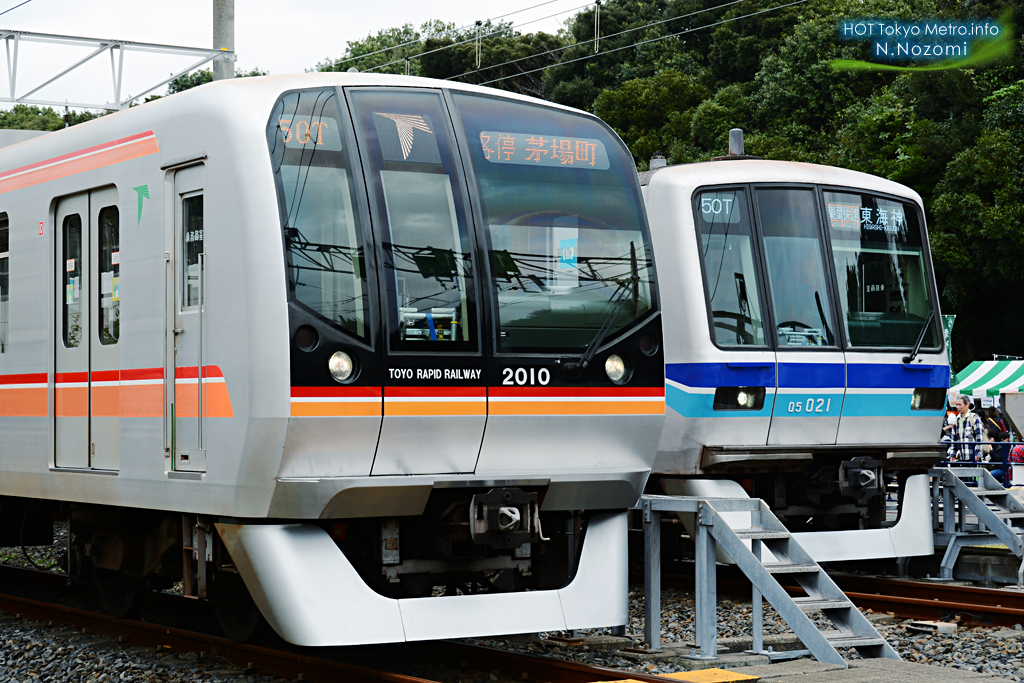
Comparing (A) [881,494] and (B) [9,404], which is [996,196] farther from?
(B) [9,404]

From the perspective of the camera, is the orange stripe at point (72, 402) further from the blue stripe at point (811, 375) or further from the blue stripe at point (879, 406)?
the blue stripe at point (879, 406)

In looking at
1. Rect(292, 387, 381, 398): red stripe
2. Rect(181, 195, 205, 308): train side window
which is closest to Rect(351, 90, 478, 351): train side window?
Rect(292, 387, 381, 398): red stripe

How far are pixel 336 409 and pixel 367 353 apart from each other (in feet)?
1.00

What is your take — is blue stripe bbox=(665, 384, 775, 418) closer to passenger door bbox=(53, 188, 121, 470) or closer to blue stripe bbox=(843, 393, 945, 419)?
blue stripe bbox=(843, 393, 945, 419)

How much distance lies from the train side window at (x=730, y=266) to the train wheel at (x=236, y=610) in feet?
13.7

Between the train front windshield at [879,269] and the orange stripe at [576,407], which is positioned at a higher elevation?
the train front windshield at [879,269]

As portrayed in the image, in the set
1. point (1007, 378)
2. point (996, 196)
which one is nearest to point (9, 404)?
point (1007, 378)

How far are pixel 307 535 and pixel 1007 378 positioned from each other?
69.8 feet

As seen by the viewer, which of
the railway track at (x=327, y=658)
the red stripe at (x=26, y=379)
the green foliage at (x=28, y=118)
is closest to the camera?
the railway track at (x=327, y=658)

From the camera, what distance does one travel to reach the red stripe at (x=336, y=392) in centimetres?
596

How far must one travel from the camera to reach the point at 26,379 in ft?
26.7

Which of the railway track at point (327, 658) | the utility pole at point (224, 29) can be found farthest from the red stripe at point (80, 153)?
the utility pole at point (224, 29)

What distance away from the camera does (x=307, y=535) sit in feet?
20.3

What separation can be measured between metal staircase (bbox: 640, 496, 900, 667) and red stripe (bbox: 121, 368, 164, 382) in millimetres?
2987
